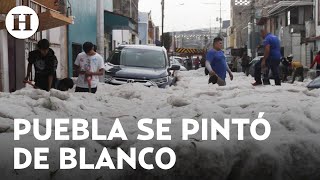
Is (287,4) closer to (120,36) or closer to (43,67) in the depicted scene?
(120,36)

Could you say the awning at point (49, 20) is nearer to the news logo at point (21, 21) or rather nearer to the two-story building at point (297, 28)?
the news logo at point (21, 21)

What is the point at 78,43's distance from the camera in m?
24.0

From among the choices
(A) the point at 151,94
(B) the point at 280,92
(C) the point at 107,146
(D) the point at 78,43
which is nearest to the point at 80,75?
(A) the point at 151,94

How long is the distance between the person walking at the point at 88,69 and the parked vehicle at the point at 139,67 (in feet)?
10.2

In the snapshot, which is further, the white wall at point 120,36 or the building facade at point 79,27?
the white wall at point 120,36

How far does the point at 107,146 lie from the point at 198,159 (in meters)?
0.57

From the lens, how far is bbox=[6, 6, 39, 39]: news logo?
1301 cm

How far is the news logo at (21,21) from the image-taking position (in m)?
13.0

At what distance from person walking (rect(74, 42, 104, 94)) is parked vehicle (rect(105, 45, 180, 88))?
311cm

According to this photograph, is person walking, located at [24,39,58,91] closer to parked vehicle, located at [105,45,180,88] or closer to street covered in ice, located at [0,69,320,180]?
parked vehicle, located at [105,45,180,88]

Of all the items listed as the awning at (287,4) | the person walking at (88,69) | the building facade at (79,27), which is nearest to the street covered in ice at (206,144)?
the person walking at (88,69)

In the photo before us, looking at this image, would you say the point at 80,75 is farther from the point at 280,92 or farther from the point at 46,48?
the point at 280,92

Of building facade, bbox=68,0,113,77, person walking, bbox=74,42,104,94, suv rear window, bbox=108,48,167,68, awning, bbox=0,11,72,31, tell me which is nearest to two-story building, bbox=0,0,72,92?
awning, bbox=0,11,72,31

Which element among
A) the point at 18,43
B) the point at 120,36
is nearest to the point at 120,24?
the point at 18,43
